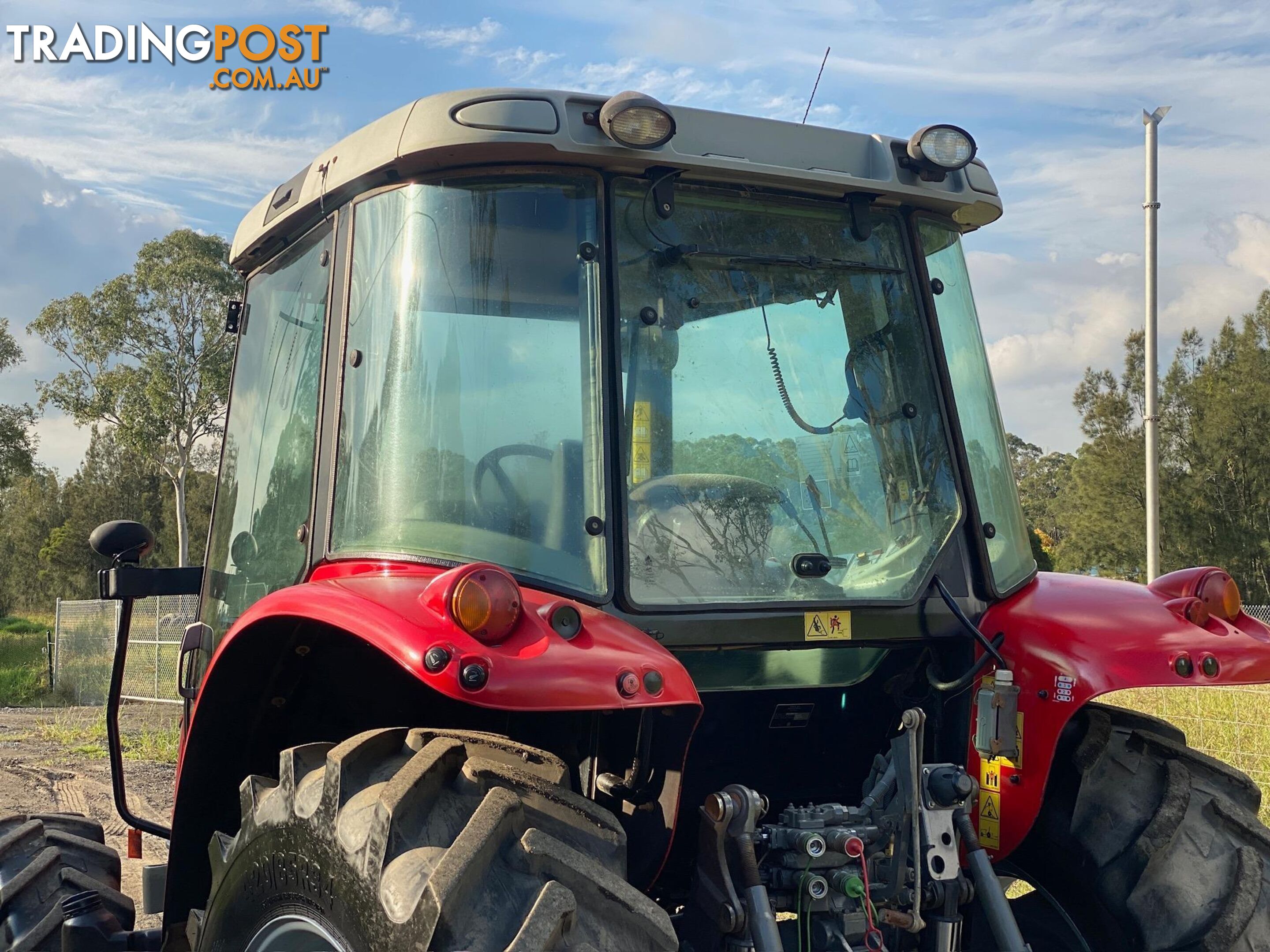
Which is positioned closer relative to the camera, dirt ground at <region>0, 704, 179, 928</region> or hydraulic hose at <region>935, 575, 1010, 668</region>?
hydraulic hose at <region>935, 575, 1010, 668</region>

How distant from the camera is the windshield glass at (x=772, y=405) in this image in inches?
114

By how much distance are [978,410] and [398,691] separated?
1.75 m

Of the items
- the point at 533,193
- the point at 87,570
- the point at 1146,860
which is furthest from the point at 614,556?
the point at 87,570

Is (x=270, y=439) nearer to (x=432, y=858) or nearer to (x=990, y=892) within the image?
(x=432, y=858)

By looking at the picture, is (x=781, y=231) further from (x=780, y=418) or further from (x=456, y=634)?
(x=456, y=634)

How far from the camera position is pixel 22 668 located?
84.4 ft

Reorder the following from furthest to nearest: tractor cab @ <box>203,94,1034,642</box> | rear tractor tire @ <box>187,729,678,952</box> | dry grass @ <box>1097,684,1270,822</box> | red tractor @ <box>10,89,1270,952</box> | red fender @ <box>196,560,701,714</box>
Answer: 1. dry grass @ <box>1097,684,1270,822</box>
2. tractor cab @ <box>203,94,1034,642</box>
3. red tractor @ <box>10,89,1270,952</box>
4. red fender @ <box>196,560,701,714</box>
5. rear tractor tire @ <box>187,729,678,952</box>

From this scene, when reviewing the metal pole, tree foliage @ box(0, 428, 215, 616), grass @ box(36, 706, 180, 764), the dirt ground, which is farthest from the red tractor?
tree foliage @ box(0, 428, 215, 616)

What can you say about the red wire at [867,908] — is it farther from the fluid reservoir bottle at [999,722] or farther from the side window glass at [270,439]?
the side window glass at [270,439]

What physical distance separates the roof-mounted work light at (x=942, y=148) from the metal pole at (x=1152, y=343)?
548 inches

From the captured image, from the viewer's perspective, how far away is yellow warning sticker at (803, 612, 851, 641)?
2912 millimetres

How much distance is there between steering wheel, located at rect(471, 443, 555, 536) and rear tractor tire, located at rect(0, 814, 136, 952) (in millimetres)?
2082

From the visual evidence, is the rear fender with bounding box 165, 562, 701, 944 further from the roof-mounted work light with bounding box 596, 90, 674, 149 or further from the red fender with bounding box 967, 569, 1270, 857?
the roof-mounted work light with bounding box 596, 90, 674, 149

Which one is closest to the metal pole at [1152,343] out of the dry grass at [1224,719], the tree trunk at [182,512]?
the dry grass at [1224,719]
